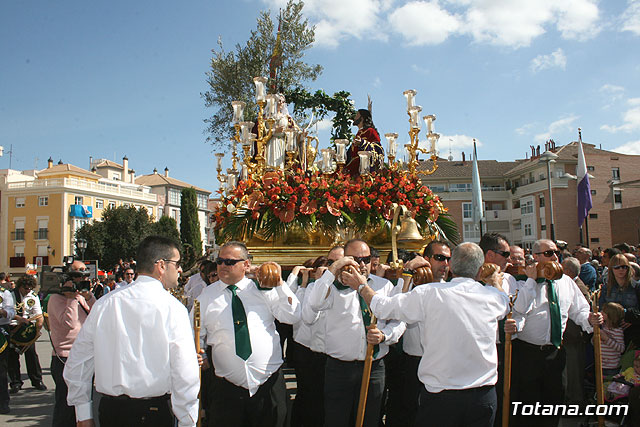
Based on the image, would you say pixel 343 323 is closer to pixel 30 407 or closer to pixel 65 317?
pixel 65 317

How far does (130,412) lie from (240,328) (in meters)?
1.23

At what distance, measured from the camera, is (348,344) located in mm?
4363

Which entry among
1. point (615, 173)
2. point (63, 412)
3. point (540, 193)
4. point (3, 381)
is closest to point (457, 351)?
point (63, 412)

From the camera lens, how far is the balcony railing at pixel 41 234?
49906 millimetres

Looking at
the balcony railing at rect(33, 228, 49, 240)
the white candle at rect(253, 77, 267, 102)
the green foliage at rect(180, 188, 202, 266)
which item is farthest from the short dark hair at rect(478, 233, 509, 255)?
the balcony railing at rect(33, 228, 49, 240)

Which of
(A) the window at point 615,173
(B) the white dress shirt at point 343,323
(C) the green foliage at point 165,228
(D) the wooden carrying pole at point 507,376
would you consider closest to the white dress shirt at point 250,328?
(B) the white dress shirt at point 343,323

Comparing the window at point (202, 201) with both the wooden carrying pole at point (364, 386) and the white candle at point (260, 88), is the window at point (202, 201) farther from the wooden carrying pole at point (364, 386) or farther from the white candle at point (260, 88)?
the wooden carrying pole at point (364, 386)

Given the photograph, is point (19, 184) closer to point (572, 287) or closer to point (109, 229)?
point (109, 229)

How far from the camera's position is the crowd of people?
303cm

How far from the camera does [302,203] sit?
645 cm

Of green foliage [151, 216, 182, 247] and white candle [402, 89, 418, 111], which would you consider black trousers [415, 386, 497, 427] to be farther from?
green foliage [151, 216, 182, 247]

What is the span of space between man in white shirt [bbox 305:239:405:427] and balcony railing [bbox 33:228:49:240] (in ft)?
173

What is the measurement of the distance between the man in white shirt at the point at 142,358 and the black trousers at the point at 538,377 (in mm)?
3399

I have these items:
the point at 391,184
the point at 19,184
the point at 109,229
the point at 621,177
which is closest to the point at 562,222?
the point at 621,177
